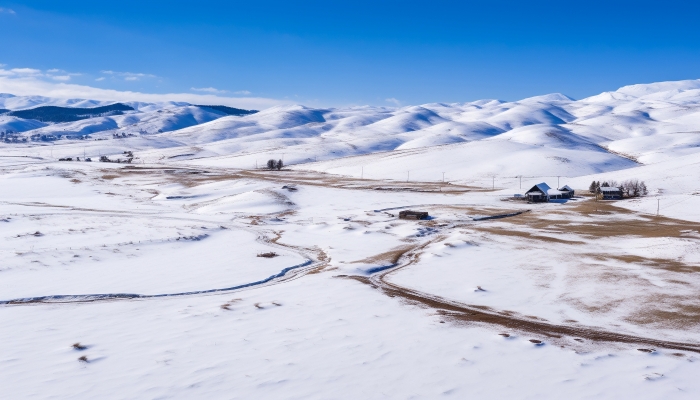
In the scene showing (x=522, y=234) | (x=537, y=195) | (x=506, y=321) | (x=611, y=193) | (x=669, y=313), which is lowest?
(x=506, y=321)

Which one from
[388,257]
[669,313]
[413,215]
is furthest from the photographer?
[413,215]

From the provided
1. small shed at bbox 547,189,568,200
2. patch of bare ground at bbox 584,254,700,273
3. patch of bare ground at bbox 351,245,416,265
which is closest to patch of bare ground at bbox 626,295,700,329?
patch of bare ground at bbox 584,254,700,273

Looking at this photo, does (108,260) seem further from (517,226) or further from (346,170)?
(346,170)

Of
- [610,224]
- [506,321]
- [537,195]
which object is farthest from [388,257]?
[537,195]

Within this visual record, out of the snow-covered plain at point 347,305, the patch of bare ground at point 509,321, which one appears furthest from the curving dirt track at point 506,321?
the snow-covered plain at point 347,305

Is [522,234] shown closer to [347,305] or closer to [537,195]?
[347,305]

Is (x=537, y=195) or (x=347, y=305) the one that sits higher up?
(x=537, y=195)

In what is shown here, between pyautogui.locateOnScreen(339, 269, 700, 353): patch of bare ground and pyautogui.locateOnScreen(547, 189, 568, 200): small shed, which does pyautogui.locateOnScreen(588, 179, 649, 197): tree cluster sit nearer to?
pyautogui.locateOnScreen(547, 189, 568, 200): small shed

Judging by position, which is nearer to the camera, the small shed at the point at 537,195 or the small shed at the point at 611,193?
the small shed at the point at 537,195

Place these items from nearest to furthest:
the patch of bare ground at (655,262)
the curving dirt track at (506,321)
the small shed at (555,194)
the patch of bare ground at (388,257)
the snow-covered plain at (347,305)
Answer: the snow-covered plain at (347,305) → the curving dirt track at (506,321) → the patch of bare ground at (655,262) → the patch of bare ground at (388,257) → the small shed at (555,194)

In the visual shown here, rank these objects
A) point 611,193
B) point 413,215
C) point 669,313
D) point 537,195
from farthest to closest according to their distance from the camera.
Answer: point 611,193 < point 537,195 < point 413,215 < point 669,313

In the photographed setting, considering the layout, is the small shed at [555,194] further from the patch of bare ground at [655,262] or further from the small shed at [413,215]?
the patch of bare ground at [655,262]
